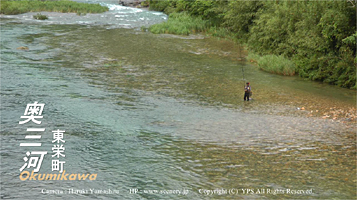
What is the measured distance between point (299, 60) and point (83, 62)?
1449 cm

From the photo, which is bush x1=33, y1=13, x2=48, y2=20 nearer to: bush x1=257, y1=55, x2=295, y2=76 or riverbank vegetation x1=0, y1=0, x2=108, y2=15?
riverbank vegetation x1=0, y1=0, x2=108, y2=15

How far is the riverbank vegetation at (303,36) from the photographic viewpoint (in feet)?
78.7

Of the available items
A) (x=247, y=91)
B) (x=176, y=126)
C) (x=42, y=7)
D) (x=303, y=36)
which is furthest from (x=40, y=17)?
(x=176, y=126)

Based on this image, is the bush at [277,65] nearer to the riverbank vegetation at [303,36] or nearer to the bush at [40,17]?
the riverbank vegetation at [303,36]

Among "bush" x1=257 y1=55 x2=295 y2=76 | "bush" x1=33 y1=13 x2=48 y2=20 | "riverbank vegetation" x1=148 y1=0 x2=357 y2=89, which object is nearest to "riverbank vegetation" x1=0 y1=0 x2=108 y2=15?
"bush" x1=33 y1=13 x2=48 y2=20

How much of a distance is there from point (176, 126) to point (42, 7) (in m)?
50.7

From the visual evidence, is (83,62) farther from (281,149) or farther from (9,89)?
(281,149)

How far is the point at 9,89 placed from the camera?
824 inches

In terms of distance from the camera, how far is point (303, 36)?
28.0m

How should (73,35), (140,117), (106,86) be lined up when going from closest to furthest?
(140,117)
(106,86)
(73,35)

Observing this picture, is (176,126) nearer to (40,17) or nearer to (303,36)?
(303,36)

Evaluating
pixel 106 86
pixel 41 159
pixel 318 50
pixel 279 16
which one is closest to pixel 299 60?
pixel 318 50

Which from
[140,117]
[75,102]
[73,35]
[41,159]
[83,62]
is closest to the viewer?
[41,159]

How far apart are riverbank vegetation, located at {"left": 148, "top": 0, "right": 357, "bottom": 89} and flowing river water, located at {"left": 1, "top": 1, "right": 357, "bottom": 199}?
3.56 feet
